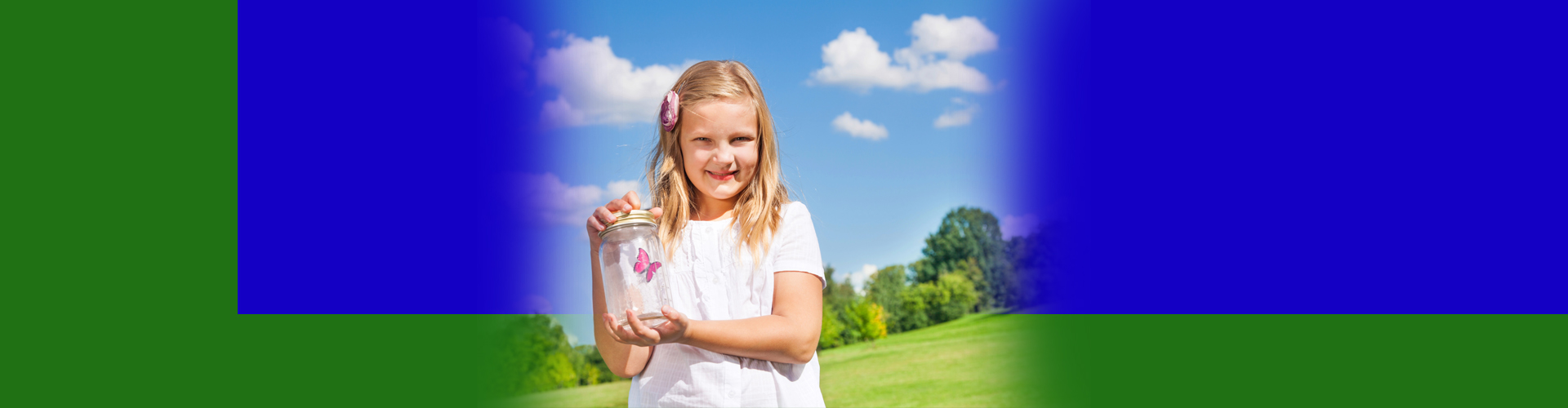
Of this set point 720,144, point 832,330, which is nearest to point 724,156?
point 720,144

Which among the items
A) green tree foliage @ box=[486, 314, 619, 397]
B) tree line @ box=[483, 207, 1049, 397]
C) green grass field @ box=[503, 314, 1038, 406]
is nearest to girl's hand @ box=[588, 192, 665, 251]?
green tree foliage @ box=[486, 314, 619, 397]

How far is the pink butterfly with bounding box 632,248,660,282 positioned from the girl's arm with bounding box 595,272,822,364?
0.24ft

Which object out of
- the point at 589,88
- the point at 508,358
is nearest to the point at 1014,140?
the point at 589,88

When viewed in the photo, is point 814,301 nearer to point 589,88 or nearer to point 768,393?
point 768,393

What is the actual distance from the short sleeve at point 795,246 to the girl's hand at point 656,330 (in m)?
0.19

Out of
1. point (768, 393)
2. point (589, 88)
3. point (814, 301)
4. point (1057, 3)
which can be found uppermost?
point (1057, 3)

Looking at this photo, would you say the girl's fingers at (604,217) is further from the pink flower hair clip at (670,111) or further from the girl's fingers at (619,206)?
the pink flower hair clip at (670,111)

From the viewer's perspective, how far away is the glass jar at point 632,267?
3.33 feet

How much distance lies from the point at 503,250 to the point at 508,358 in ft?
2.22

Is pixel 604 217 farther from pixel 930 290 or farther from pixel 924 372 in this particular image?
pixel 930 290

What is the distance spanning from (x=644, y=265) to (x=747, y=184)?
19cm

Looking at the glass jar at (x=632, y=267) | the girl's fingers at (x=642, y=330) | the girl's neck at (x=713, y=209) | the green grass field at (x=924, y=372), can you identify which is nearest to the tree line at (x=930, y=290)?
the green grass field at (x=924, y=372)

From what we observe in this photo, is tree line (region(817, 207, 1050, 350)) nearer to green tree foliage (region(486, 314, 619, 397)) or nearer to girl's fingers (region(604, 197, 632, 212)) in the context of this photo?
green tree foliage (region(486, 314, 619, 397))

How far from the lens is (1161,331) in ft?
16.5
